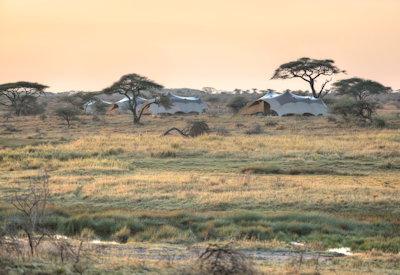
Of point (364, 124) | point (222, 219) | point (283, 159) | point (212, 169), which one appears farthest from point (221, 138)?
point (222, 219)

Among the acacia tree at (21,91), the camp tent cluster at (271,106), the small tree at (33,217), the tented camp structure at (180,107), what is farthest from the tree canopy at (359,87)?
the small tree at (33,217)

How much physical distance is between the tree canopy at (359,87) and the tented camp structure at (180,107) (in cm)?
1691

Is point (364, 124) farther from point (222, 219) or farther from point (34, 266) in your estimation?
point (34, 266)

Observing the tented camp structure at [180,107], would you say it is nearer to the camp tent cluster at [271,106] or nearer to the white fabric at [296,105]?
the camp tent cluster at [271,106]

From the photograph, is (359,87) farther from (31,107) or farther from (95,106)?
(31,107)

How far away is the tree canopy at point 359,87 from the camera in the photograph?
68812 millimetres

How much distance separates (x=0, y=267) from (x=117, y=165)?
58.2ft

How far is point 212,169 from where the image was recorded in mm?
23734

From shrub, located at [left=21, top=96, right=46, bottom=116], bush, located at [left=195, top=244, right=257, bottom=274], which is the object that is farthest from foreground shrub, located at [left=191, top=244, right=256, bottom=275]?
shrub, located at [left=21, top=96, right=46, bottom=116]

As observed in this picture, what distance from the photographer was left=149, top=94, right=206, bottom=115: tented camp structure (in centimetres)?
7031

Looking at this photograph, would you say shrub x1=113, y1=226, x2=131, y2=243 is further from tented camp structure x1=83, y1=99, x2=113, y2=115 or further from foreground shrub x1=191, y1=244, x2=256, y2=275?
tented camp structure x1=83, y1=99, x2=113, y2=115

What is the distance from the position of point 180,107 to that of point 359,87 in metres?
20.3

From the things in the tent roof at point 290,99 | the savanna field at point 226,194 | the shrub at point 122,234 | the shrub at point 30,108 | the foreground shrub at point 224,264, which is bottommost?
the shrub at point 122,234

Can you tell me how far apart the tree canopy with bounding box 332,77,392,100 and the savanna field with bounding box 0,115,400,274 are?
127 ft
